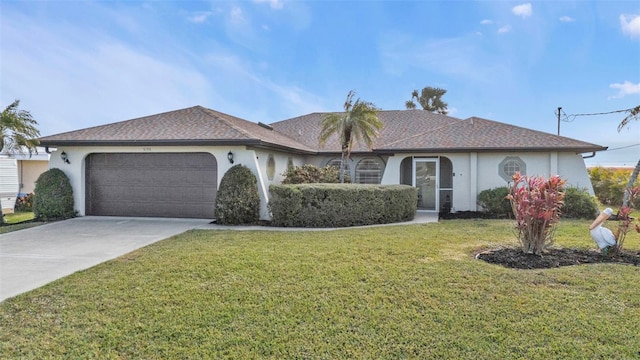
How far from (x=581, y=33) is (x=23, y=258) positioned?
19360 mm

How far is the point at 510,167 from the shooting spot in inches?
593

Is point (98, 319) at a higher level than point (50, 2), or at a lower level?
lower

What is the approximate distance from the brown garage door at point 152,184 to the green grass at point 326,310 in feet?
20.1

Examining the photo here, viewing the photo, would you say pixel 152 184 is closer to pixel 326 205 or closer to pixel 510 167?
pixel 326 205

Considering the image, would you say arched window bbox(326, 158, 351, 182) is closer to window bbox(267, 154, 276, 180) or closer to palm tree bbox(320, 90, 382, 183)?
palm tree bbox(320, 90, 382, 183)

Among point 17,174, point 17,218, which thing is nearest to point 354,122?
point 17,218

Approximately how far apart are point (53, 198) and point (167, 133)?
15.9 ft

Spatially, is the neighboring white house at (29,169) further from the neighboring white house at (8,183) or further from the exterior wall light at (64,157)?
the exterior wall light at (64,157)

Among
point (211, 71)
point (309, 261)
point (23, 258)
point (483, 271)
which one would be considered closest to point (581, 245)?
point (483, 271)

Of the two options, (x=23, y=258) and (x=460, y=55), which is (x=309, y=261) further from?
(x=460, y=55)

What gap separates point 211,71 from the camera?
56.7 ft

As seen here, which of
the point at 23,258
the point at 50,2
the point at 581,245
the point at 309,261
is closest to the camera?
the point at 309,261

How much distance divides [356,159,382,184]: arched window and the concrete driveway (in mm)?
8598

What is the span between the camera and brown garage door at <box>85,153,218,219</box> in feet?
43.1
